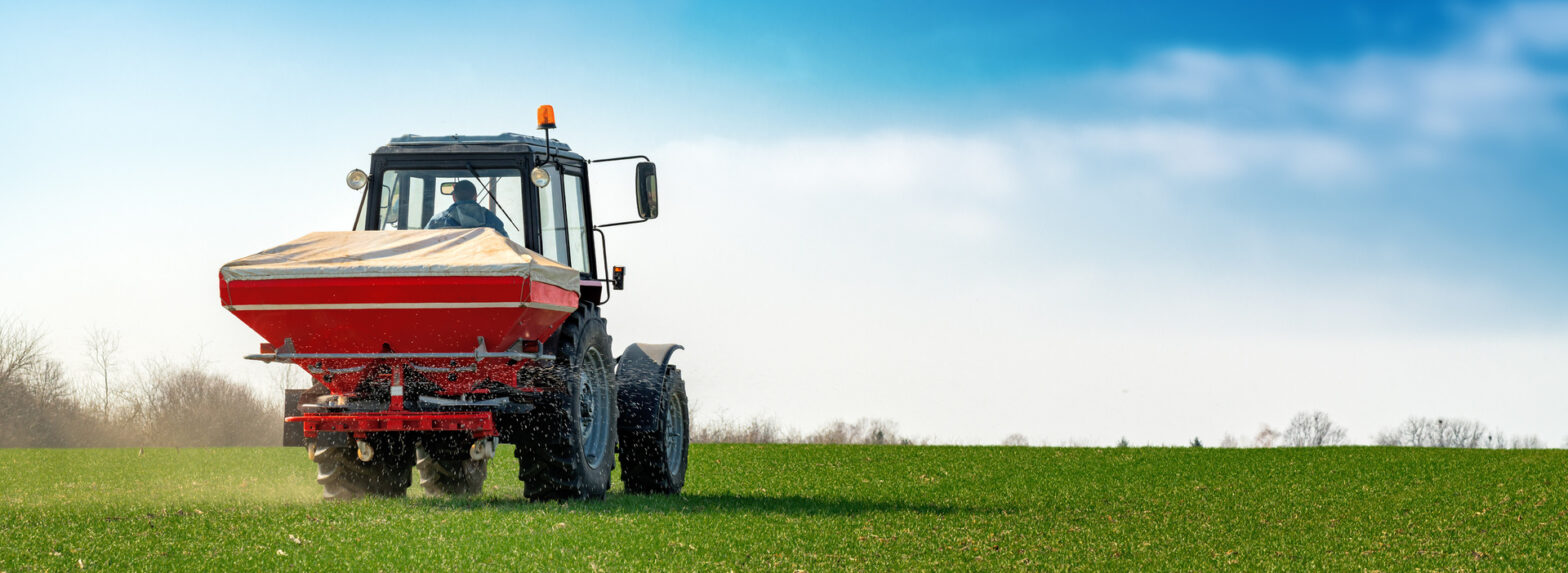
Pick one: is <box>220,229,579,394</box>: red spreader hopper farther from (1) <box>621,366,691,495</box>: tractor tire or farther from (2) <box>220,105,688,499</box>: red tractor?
(1) <box>621,366,691,495</box>: tractor tire

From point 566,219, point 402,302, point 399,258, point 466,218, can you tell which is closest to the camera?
point 402,302

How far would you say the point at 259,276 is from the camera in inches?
309

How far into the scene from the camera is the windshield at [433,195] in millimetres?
9688

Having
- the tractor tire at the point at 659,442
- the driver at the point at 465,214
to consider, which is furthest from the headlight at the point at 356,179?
the tractor tire at the point at 659,442

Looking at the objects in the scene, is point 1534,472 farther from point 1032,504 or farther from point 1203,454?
point 1032,504

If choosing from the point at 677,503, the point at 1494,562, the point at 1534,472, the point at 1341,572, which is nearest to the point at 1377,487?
the point at 1534,472

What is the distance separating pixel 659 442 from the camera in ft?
33.5

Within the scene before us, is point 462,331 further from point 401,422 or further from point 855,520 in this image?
point 855,520

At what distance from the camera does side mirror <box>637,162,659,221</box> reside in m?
9.53

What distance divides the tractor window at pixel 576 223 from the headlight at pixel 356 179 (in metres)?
1.52

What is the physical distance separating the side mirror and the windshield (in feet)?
3.10

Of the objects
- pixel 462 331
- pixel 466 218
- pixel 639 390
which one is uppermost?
pixel 466 218

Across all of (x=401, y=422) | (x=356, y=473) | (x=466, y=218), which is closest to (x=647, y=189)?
(x=466, y=218)

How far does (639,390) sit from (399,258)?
8.90 feet
